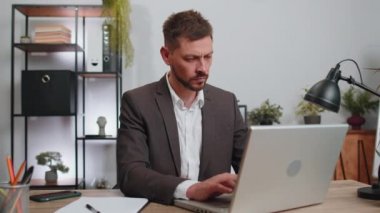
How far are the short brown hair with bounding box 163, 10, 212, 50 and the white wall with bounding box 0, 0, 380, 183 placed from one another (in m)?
1.58

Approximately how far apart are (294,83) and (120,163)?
2261 mm

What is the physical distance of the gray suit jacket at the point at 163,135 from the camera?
138 cm

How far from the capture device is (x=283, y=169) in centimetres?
93

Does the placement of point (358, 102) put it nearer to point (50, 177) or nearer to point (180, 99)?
point (180, 99)

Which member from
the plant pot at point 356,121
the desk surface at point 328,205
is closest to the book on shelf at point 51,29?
the desk surface at point 328,205

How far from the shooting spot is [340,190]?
1335mm

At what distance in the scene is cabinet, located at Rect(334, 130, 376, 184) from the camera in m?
3.01

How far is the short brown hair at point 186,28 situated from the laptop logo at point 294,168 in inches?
29.0

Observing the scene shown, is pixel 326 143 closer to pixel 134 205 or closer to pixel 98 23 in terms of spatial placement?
pixel 134 205

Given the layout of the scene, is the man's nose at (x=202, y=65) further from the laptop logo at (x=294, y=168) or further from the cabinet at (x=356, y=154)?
the cabinet at (x=356, y=154)

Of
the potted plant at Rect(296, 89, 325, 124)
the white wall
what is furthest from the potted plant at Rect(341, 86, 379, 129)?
the potted plant at Rect(296, 89, 325, 124)

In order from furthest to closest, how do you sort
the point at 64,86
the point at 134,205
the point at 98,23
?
the point at 98,23
the point at 64,86
the point at 134,205

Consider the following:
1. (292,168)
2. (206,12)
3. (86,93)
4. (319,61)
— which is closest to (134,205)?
(292,168)

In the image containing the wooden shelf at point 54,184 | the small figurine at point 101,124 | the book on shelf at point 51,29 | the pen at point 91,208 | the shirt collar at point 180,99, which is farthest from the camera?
the small figurine at point 101,124
